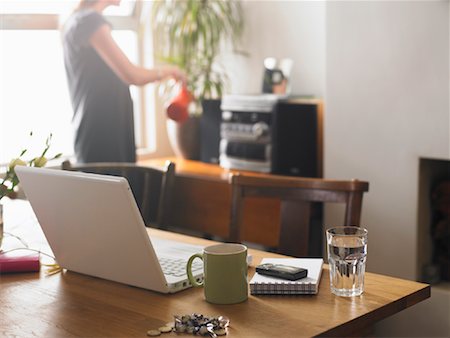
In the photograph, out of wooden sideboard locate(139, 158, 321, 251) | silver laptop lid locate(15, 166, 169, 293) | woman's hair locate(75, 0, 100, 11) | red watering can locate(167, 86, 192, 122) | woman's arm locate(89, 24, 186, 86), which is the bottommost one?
wooden sideboard locate(139, 158, 321, 251)

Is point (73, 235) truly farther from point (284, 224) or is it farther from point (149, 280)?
point (284, 224)

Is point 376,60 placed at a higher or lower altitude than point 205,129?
higher

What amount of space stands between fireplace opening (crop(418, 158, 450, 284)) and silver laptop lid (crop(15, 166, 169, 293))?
5.65ft

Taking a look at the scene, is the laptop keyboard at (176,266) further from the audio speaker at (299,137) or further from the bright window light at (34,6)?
the bright window light at (34,6)

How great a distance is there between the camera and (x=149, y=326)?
142 centimetres

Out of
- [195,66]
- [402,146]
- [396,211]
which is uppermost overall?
[195,66]

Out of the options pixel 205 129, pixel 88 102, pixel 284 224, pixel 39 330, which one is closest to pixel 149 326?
pixel 39 330

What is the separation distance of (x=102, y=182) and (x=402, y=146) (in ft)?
5.99

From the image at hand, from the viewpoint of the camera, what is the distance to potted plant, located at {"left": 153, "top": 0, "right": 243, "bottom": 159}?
3.98 metres

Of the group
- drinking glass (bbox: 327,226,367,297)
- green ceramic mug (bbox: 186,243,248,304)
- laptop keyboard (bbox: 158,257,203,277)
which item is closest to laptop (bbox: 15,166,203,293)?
laptop keyboard (bbox: 158,257,203,277)

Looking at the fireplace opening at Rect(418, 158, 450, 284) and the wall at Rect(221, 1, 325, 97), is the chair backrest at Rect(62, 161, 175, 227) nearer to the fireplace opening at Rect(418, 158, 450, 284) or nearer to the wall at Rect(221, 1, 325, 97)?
the fireplace opening at Rect(418, 158, 450, 284)

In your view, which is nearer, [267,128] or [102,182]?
[102,182]

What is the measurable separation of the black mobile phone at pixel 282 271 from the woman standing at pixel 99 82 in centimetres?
184

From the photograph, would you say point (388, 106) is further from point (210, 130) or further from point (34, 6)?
point (34, 6)
